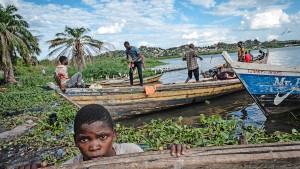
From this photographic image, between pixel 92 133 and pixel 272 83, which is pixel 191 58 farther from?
pixel 92 133

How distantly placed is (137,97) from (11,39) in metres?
15.6

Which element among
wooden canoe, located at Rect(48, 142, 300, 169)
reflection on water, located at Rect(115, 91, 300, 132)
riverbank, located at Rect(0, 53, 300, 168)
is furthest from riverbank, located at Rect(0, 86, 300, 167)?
wooden canoe, located at Rect(48, 142, 300, 169)

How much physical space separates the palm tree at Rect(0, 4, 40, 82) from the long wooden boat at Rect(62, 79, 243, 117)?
46.6ft

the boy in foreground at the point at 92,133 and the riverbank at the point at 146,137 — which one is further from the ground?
the boy in foreground at the point at 92,133

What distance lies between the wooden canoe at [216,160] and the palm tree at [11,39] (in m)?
19.8

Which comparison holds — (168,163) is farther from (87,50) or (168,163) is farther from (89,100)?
(87,50)

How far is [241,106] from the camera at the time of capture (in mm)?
9016

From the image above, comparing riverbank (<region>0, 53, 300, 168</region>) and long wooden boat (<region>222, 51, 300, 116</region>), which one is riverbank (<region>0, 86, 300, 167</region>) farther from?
long wooden boat (<region>222, 51, 300, 116</region>)

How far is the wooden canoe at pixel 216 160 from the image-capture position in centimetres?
118

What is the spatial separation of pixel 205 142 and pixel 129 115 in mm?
3788

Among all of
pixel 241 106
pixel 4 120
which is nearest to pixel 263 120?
pixel 241 106

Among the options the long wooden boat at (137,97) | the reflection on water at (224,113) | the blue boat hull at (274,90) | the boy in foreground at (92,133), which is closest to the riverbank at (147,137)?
the reflection on water at (224,113)

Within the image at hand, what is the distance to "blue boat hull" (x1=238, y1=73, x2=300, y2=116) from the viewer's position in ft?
19.2

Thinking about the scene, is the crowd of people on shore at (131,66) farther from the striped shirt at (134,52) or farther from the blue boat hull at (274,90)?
the blue boat hull at (274,90)
